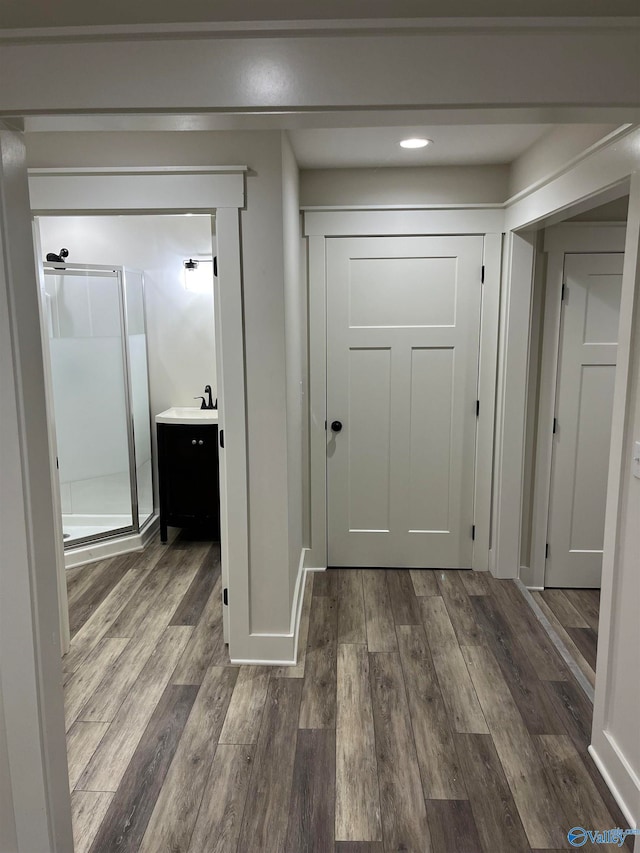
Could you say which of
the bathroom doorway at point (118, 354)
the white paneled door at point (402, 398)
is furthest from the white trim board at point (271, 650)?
the bathroom doorway at point (118, 354)

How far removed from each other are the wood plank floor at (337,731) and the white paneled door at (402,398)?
1.43ft

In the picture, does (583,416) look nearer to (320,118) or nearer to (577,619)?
(577,619)

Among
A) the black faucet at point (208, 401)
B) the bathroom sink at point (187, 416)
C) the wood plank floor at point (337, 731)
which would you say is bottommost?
the wood plank floor at point (337, 731)

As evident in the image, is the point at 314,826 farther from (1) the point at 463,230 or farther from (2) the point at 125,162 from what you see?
(1) the point at 463,230

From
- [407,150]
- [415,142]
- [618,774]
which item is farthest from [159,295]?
[618,774]

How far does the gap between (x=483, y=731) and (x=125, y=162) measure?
260 cm

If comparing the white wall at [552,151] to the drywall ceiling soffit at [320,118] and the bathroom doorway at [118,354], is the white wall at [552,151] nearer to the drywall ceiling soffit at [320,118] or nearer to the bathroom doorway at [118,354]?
the drywall ceiling soffit at [320,118]

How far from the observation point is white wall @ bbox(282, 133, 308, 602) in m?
2.54

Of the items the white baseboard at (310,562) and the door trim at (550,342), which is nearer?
the door trim at (550,342)

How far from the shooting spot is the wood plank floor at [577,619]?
2.71 m

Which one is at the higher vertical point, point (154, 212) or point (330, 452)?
point (154, 212)

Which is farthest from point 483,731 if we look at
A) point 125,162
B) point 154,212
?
point 125,162

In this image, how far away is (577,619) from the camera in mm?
3061

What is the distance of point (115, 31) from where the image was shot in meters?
1.32
